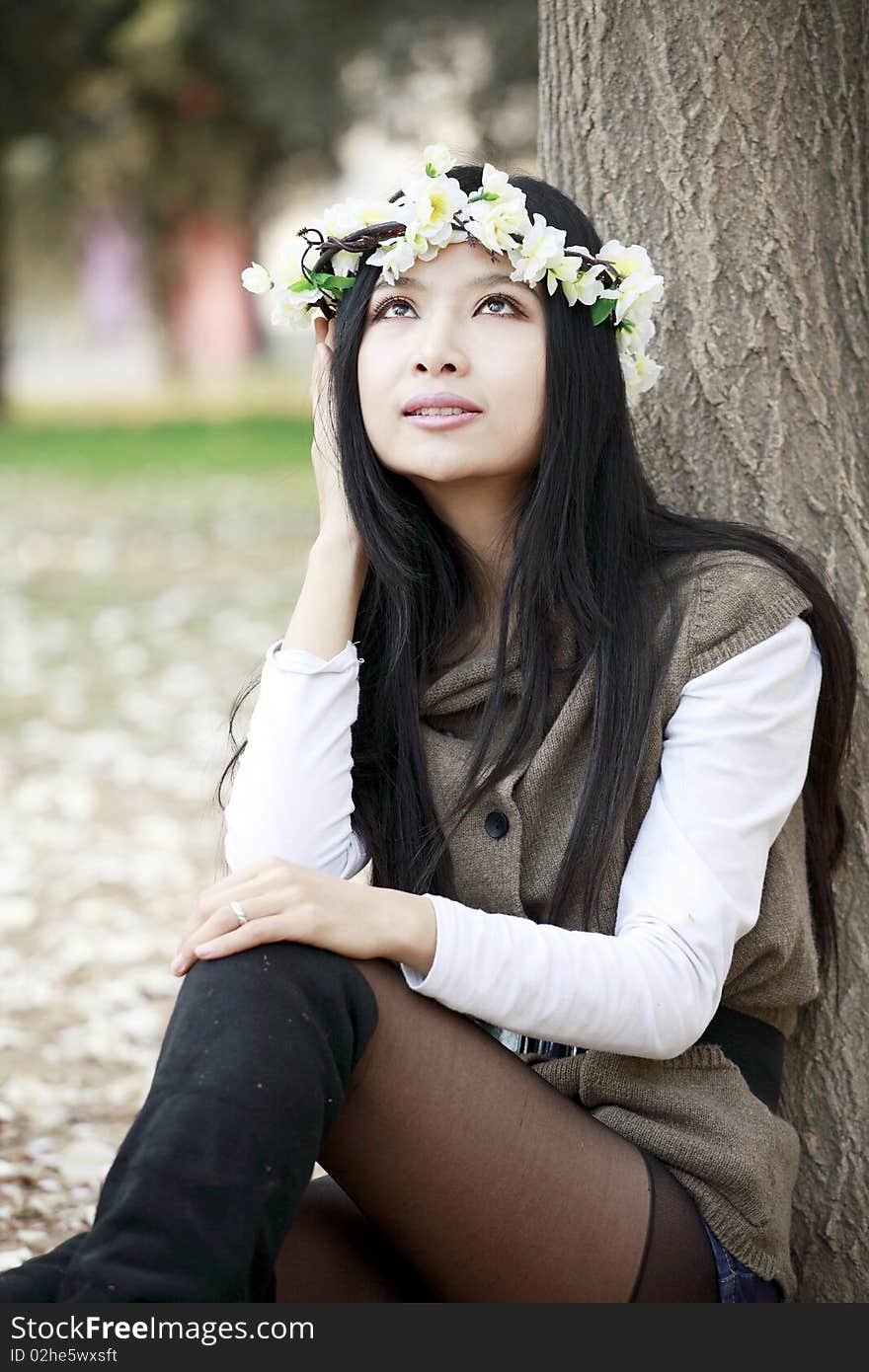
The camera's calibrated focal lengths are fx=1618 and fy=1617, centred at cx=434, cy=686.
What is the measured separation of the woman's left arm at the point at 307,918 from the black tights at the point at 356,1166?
25 millimetres

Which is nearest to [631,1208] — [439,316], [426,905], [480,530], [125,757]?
[426,905]

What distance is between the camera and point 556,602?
254cm

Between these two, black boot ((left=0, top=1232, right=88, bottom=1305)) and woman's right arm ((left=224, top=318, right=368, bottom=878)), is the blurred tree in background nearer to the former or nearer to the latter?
woman's right arm ((left=224, top=318, right=368, bottom=878))

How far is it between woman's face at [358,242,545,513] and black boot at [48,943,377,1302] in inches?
33.7

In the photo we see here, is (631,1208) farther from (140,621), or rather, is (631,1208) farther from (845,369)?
(140,621)

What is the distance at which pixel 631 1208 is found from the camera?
85.4 inches

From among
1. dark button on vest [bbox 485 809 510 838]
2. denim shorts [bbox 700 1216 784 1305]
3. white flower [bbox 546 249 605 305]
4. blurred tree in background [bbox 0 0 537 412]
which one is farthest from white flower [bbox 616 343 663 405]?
blurred tree in background [bbox 0 0 537 412]

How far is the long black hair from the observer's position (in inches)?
95.5

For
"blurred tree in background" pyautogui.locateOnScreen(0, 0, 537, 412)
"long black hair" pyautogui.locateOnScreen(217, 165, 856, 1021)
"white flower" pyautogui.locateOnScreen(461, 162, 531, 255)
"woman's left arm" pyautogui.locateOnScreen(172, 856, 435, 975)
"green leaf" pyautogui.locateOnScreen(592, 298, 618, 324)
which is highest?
"blurred tree in background" pyautogui.locateOnScreen(0, 0, 537, 412)

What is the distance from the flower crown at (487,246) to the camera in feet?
8.07

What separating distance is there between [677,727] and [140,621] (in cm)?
707

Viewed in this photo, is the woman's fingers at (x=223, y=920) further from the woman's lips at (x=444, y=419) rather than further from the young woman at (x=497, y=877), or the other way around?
the woman's lips at (x=444, y=419)

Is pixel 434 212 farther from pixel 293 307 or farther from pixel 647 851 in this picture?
pixel 647 851

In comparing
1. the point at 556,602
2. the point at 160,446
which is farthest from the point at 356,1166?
the point at 160,446
